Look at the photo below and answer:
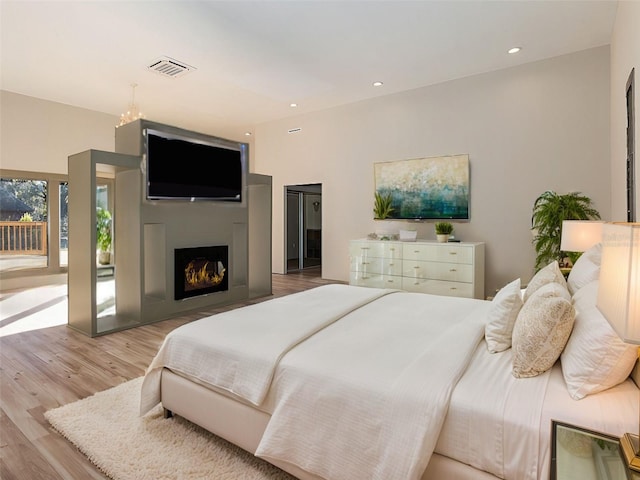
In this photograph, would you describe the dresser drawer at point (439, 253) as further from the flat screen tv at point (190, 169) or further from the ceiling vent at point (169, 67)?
the ceiling vent at point (169, 67)

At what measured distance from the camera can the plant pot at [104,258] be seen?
23.8 feet

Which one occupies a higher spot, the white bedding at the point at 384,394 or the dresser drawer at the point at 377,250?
the dresser drawer at the point at 377,250

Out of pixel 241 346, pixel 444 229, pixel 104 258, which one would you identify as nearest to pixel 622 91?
pixel 444 229

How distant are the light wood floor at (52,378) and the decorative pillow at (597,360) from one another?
6.70 ft

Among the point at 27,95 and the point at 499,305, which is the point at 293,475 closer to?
the point at 499,305

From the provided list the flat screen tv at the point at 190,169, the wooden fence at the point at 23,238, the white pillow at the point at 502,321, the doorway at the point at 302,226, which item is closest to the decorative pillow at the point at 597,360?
the white pillow at the point at 502,321

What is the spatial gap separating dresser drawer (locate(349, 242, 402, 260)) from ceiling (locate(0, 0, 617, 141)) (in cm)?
244

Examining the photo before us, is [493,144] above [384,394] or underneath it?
above

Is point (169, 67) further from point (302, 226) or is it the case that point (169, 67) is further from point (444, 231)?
point (444, 231)

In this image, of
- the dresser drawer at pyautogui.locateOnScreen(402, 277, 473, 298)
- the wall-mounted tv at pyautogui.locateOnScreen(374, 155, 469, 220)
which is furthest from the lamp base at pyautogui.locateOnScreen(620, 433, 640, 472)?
the wall-mounted tv at pyautogui.locateOnScreen(374, 155, 469, 220)

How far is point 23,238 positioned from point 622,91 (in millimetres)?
8591

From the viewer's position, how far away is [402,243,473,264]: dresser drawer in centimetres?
498

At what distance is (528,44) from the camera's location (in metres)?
4.40

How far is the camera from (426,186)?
5.79m
